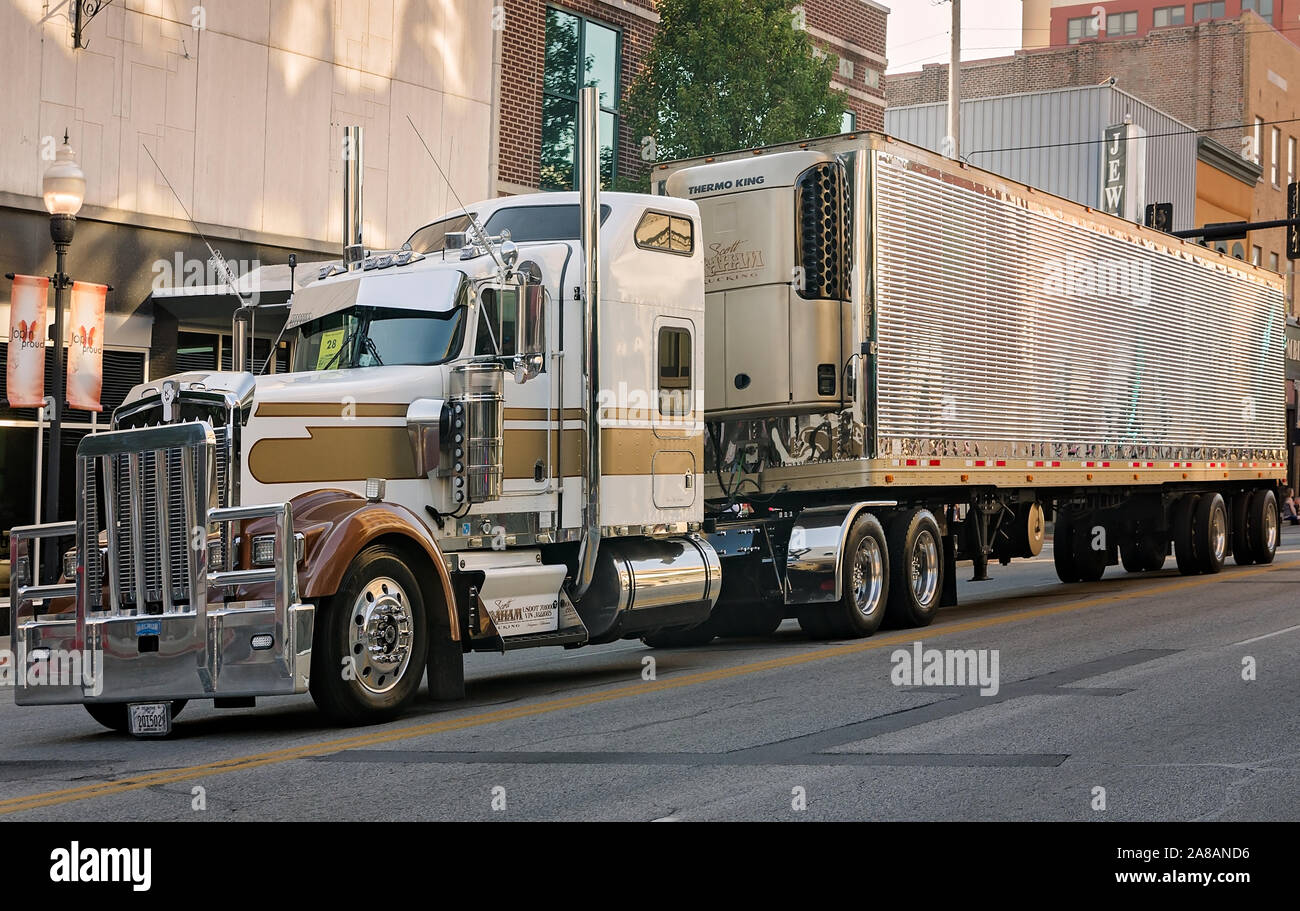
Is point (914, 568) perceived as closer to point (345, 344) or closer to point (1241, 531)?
point (345, 344)

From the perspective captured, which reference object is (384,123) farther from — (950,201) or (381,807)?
(381,807)

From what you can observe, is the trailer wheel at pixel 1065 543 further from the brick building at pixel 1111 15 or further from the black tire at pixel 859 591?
the brick building at pixel 1111 15

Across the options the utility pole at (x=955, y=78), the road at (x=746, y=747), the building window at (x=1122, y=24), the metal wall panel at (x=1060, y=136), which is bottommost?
the road at (x=746, y=747)

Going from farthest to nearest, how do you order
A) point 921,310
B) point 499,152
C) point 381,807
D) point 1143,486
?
point 499,152 < point 1143,486 < point 921,310 < point 381,807

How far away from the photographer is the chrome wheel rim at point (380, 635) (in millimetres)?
9961

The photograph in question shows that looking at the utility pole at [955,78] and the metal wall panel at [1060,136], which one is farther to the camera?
the metal wall panel at [1060,136]

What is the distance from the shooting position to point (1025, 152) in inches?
2031

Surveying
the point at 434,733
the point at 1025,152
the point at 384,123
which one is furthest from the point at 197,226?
the point at 1025,152

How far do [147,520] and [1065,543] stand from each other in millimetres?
15742

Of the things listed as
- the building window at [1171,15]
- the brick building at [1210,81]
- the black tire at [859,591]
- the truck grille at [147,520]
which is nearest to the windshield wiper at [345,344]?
the truck grille at [147,520]

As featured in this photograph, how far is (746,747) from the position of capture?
909 centimetres

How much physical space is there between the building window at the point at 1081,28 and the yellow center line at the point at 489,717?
306ft

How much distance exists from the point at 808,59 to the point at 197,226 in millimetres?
8998

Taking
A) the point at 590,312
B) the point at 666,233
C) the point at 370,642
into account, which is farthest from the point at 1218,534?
the point at 370,642
